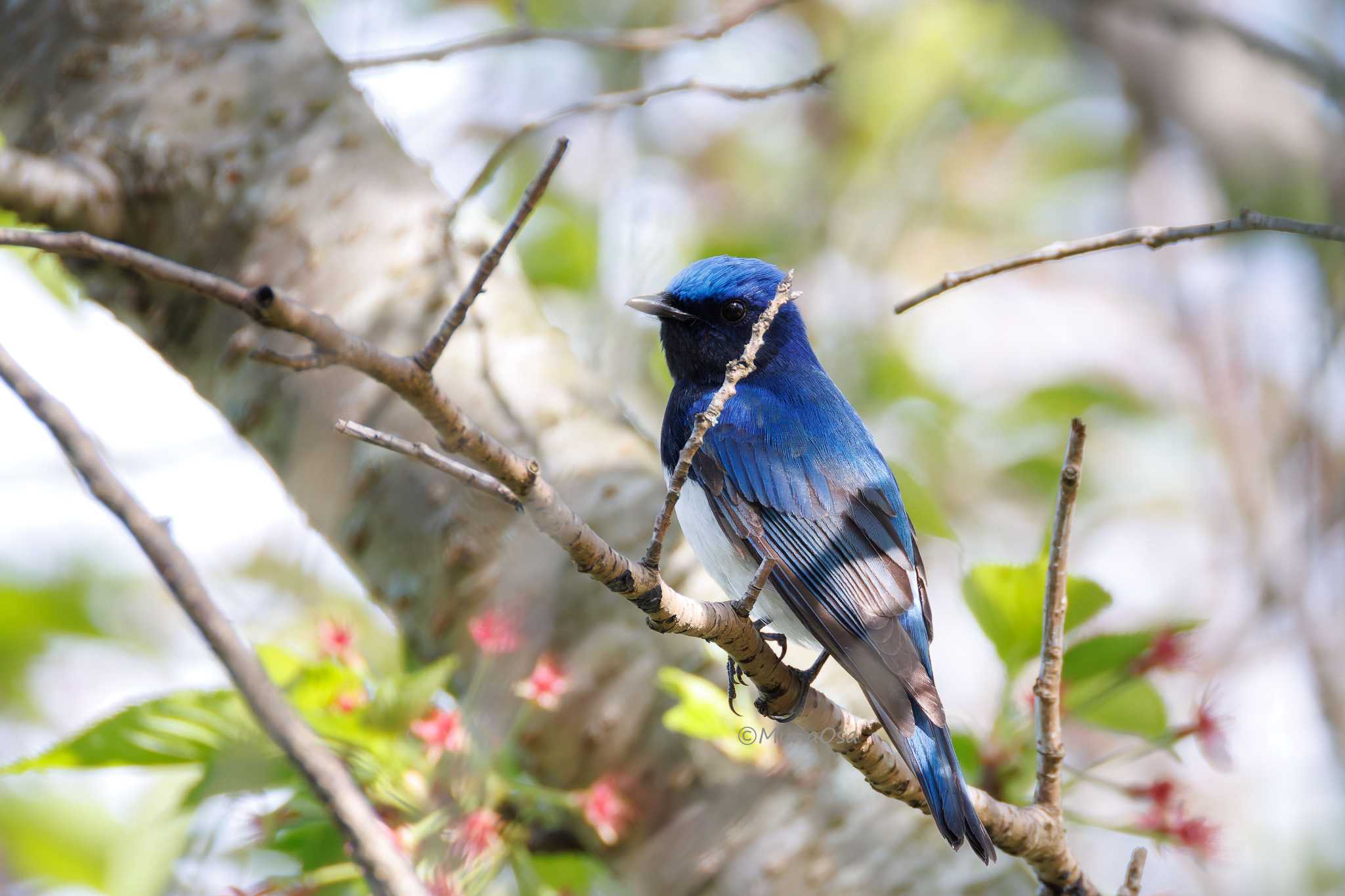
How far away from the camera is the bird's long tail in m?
1.96

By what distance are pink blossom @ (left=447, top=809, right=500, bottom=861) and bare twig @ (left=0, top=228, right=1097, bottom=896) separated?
64cm

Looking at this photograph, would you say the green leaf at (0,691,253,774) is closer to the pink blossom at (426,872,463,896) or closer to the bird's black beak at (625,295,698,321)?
the pink blossom at (426,872,463,896)

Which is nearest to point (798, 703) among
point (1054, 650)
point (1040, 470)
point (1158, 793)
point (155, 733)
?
point (1054, 650)

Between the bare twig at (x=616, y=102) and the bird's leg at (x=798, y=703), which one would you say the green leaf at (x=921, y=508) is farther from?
the bare twig at (x=616, y=102)

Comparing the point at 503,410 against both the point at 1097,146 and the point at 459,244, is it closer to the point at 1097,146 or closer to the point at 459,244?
the point at 459,244

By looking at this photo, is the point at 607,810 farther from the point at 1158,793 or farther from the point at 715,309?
the point at 715,309

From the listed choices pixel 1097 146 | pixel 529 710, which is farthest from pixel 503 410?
pixel 1097 146

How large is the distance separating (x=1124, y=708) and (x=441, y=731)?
1.71 m

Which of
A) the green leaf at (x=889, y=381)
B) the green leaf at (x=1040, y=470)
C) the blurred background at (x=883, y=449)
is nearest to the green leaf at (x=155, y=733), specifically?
the blurred background at (x=883, y=449)

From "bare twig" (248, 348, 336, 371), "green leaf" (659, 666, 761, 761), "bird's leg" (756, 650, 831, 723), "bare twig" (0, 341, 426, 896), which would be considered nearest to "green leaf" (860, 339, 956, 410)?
"bird's leg" (756, 650, 831, 723)

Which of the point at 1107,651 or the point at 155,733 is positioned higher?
the point at 1107,651

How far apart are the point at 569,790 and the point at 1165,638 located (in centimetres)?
158

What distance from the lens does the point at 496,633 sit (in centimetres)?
237

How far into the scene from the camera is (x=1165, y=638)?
280 centimetres
